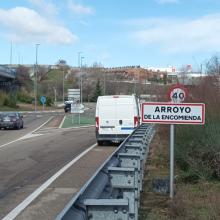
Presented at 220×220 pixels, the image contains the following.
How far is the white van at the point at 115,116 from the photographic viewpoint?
2383 centimetres

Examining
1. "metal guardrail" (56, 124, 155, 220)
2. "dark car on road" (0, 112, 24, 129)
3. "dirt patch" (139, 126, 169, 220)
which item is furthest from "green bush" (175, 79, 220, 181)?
"dark car on road" (0, 112, 24, 129)

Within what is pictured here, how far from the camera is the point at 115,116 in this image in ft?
78.6

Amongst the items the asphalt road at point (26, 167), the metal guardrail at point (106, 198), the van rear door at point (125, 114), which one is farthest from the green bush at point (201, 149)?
the van rear door at point (125, 114)

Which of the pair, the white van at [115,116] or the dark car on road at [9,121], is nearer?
the white van at [115,116]

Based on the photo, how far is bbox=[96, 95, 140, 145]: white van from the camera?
23.8 meters

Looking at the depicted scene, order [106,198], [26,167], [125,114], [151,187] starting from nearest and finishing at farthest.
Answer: [106,198] < [151,187] < [26,167] < [125,114]

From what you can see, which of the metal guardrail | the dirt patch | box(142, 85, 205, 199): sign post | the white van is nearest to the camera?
the metal guardrail

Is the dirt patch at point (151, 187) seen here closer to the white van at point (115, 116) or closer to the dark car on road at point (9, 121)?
the white van at point (115, 116)

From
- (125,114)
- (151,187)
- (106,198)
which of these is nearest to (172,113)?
(151,187)

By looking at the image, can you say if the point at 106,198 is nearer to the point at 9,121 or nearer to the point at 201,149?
the point at 201,149

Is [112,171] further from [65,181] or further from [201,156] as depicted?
[65,181]

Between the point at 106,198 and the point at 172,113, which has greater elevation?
the point at 172,113

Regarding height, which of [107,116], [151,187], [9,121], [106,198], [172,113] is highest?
[172,113]

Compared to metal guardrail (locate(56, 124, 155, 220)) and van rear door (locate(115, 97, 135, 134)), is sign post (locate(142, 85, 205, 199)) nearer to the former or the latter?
metal guardrail (locate(56, 124, 155, 220))
